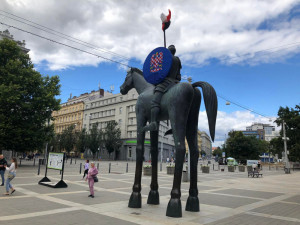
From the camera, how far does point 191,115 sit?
8.04 meters

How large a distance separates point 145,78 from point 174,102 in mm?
1762

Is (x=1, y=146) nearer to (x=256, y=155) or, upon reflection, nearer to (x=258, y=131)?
(x=256, y=155)

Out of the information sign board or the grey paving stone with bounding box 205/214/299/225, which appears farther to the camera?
the information sign board

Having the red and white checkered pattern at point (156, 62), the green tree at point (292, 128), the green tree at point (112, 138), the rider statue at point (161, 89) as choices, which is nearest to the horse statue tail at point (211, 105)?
the rider statue at point (161, 89)

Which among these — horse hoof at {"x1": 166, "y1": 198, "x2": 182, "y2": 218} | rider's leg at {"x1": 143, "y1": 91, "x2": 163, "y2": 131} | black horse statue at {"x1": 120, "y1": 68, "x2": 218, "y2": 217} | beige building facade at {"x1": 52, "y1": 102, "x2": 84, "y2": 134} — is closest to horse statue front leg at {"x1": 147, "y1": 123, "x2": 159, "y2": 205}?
black horse statue at {"x1": 120, "y1": 68, "x2": 218, "y2": 217}

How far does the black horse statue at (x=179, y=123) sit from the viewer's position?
23.3 feet

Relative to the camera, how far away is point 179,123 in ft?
23.7

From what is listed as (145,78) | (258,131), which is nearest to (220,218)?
(145,78)

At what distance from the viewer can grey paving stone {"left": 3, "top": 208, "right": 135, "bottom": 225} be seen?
5802 millimetres

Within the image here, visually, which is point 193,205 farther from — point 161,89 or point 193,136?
point 161,89

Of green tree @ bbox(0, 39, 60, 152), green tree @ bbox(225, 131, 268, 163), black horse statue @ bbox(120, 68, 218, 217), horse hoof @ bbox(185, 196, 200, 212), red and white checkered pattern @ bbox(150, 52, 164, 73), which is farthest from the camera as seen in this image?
green tree @ bbox(225, 131, 268, 163)

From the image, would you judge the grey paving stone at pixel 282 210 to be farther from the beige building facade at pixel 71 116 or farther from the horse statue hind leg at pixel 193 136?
the beige building facade at pixel 71 116

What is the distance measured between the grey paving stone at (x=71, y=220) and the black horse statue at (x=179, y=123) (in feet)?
4.94

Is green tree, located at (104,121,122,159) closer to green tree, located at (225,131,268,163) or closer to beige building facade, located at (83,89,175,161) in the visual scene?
beige building facade, located at (83,89,175,161)
